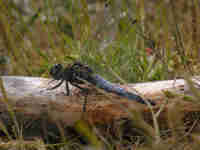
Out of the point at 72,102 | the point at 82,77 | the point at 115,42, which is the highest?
the point at 115,42

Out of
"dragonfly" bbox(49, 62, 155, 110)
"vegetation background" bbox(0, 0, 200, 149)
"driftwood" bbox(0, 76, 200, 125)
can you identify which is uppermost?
"vegetation background" bbox(0, 0, 200, 149)

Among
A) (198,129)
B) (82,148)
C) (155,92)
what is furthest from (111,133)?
(198,129)

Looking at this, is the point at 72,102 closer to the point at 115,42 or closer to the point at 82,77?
the point at 82,77

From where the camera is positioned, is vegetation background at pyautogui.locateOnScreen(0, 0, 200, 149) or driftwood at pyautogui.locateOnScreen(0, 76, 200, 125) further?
vegetation background at pyautogui.locateOnScreen(0, 0, 200, 149)

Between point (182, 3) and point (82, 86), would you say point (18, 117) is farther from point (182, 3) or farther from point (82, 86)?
point (182, 3)

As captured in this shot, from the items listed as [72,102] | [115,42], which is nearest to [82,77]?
[72,102]

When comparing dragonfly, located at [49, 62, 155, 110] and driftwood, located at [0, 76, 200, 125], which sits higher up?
dragonfly, located at [49, 62, 155, 110]

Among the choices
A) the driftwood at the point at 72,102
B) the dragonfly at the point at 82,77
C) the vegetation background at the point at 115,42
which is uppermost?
the vegetation background at the point at 115,42

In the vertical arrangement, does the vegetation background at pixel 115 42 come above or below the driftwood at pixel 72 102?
above

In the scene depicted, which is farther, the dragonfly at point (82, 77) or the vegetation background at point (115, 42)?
the vegetation background at point (115, 42)

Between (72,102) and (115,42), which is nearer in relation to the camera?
(72,102)

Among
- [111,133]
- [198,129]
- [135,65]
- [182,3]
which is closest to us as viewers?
[198,129]
